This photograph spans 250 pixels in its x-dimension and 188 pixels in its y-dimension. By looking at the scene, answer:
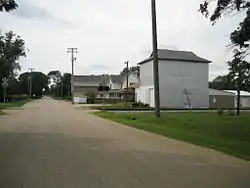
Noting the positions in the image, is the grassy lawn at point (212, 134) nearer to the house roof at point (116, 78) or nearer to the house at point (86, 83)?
the house roof at point (116, 78)

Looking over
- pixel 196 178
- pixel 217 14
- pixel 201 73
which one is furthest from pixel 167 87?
pixel 196 178

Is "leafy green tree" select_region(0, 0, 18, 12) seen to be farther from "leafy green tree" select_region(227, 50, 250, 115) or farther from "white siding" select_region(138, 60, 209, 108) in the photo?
"white siding" select_region(138, 60, 209, 108)

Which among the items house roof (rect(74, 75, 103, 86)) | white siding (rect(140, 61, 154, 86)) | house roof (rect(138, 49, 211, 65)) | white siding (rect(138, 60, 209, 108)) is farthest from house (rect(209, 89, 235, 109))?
house roof (rect(74, 75, 103, 86))

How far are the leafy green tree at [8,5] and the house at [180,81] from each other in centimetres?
4732

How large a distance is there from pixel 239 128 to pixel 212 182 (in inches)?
623

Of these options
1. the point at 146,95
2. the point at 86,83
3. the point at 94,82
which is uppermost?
the point at 94,82

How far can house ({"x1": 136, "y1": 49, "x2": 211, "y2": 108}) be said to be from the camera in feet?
208

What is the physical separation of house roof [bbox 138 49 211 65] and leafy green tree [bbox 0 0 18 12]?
1898 inches

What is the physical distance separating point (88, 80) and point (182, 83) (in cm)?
7585

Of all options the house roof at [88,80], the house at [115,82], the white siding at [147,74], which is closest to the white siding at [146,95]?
the white siding at [147,74]

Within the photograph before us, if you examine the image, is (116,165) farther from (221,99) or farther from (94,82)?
(94,82)

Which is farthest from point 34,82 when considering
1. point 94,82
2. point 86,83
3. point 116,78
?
point 116,78

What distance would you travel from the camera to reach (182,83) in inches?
2530

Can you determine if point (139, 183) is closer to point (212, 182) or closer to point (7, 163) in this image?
point (212, 182)
